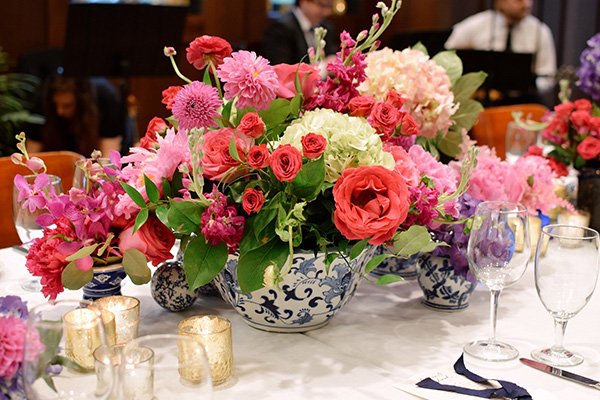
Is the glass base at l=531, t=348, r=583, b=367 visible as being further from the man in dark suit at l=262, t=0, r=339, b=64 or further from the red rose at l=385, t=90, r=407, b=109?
the man in dark suit at l=262, t=0, r=339, b=64

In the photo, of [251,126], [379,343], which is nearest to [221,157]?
[251,126]

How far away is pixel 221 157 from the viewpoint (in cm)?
98

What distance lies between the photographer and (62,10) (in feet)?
16.9

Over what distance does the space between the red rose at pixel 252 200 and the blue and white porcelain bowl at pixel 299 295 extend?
0.12 m

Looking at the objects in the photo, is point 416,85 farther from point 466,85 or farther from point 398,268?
point 398,268

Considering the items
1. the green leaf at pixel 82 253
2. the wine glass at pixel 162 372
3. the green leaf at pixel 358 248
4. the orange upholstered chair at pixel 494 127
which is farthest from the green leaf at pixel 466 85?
the orange upholstered chair at pixel 494 127

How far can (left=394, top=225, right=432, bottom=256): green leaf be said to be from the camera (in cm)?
101

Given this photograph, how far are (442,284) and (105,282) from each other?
1.85ft

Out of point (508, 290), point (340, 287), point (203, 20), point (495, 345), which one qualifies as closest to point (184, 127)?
point (340, 287)

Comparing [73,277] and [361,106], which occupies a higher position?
[361,106]

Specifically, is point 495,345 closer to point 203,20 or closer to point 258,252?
point 258,252

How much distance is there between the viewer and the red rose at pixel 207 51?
109cm

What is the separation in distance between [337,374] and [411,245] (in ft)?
0.69

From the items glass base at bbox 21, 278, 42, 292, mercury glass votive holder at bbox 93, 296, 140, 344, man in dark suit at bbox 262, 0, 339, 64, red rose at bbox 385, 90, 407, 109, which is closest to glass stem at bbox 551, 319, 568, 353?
red rose at bbox 385, 90, 407, 109
